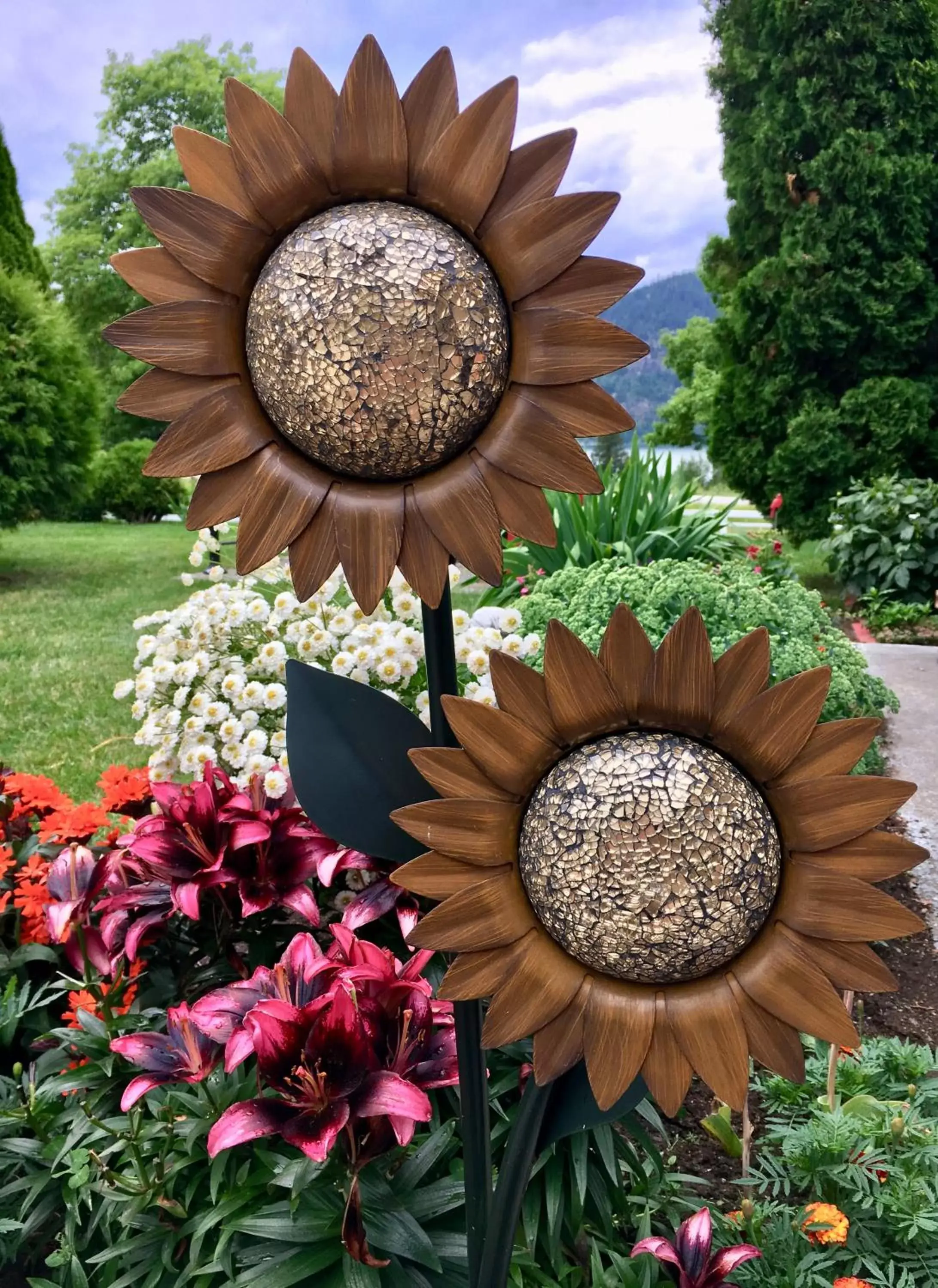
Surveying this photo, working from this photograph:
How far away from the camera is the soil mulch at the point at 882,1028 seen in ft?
5.92

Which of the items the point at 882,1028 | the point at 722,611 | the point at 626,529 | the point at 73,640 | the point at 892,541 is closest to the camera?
the point at 882,1028

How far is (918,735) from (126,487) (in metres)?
13.6

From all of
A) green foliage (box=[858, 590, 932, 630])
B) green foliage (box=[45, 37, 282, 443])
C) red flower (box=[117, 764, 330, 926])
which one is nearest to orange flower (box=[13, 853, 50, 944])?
red flower (box=[117, 764, 330, 926])

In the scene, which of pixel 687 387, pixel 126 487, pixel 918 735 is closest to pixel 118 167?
pixel 126 487

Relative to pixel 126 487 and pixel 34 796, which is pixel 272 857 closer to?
pixel 34 796

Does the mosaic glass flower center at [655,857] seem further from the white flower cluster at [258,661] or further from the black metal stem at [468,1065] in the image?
the white flower cluster at [258,661]

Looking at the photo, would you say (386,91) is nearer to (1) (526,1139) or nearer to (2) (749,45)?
(1) (526,1139)

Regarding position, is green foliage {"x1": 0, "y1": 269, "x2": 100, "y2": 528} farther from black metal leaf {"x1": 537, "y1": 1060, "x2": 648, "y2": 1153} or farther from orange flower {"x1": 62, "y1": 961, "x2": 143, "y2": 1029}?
black metal leaf {"x1": 537, "y1": 1060, "x2": 648, "y2": 1153}

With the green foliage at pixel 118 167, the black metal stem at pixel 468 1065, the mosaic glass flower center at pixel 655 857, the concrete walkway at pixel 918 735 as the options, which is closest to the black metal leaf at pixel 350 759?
the black metal stem at pixel 468 1065

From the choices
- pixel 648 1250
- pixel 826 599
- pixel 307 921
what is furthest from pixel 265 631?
pixel 826 599

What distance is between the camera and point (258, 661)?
2475mm

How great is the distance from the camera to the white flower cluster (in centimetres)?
222

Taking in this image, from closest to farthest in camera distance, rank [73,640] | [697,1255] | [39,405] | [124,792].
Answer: [697,1255], [124,792], [73,640], [39,405]

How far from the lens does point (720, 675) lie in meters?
0.79
